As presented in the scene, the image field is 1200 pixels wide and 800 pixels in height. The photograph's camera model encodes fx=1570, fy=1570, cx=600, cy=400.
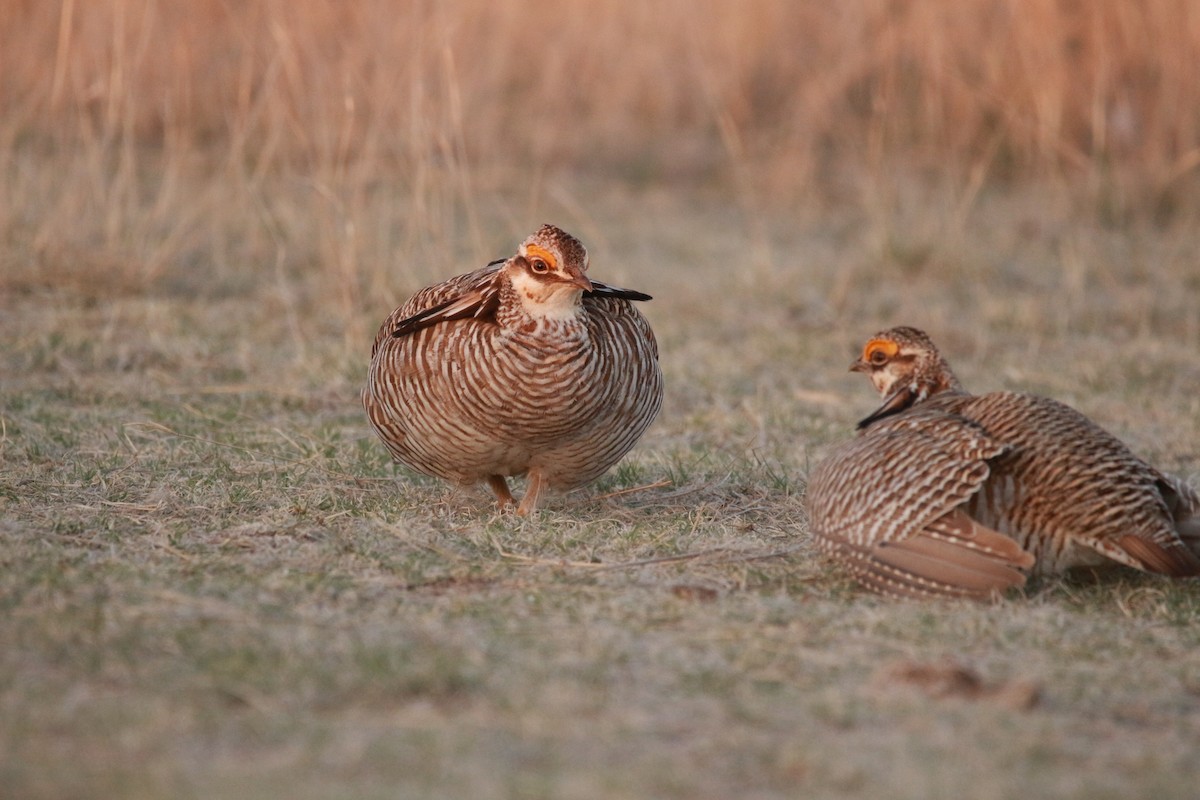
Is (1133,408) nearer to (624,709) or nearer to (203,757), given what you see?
(624,709)

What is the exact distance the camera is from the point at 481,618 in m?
3.45

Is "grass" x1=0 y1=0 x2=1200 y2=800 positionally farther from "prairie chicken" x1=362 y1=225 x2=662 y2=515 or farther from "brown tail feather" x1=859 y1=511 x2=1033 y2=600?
"prairie chicken" x1=362 y1=225 x2=662 y2=515

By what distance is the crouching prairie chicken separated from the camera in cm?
360

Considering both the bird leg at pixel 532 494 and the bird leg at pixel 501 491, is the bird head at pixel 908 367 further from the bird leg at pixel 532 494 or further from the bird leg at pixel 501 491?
the bird leg at pixel 501 491

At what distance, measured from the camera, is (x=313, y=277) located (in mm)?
7742

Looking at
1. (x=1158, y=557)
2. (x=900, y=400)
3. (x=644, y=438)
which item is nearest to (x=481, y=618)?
(x=900, y=400)

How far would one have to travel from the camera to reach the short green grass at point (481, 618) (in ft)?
8.65

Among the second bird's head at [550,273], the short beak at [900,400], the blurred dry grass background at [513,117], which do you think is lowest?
the short beak at [900,400]

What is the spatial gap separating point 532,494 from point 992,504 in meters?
1.34

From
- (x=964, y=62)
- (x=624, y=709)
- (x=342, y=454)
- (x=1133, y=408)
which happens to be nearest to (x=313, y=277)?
(x=342, y=454)

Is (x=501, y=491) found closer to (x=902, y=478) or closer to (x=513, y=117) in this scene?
(x=902, y=478)

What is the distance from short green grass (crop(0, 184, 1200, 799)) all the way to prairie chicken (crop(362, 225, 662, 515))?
0.20m

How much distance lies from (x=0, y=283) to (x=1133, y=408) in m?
4.93

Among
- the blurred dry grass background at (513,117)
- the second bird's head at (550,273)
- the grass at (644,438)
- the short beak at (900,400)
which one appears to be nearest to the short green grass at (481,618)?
the grass at (644,438)
